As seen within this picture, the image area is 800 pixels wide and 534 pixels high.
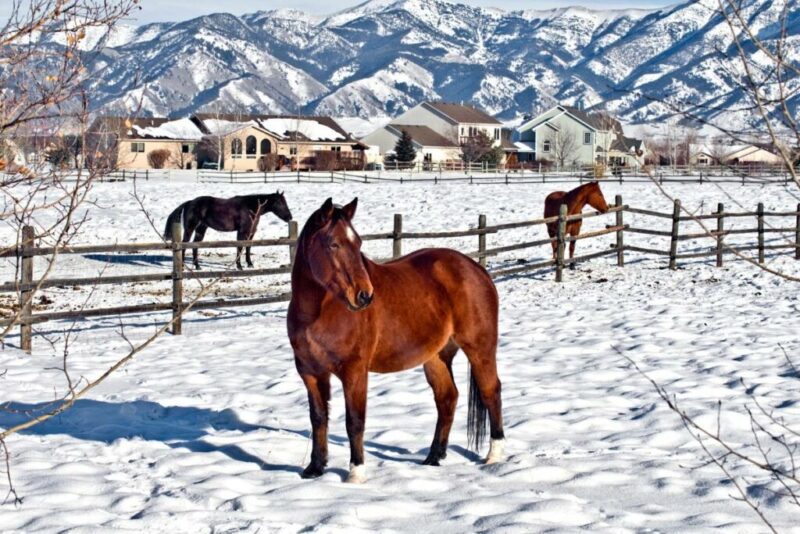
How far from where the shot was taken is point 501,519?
14.9 ft

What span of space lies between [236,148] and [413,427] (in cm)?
5775

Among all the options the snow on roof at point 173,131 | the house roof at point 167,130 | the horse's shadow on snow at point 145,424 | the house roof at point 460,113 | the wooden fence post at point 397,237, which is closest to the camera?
the horse's shadow on snow at point 145,424

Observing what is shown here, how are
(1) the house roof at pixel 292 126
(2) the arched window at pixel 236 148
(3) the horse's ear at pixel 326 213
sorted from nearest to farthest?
1. (3) the horse's ear at pixel 326 213
2. (2) the arched window at pixel 236 148
3. (1) the house roof at pixel 292 126

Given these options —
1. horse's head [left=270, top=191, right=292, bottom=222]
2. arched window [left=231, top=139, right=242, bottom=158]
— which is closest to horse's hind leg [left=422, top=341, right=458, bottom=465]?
horse's head [left=270, top=191, right=292, bottom=222]

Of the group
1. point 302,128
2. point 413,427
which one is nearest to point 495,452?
point 413,427

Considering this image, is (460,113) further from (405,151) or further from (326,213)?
(326,213)

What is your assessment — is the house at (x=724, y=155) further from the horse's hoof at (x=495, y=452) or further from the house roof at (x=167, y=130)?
the house roof at (x=167, y=130)

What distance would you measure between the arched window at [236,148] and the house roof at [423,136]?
649 inches

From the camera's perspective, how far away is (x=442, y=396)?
19.2 feet

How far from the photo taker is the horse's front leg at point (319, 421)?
5.31 m

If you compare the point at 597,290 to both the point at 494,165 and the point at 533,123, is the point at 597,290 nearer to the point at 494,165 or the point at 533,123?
the point at 494,165

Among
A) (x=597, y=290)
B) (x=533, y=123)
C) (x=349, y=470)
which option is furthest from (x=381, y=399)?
(x=533, y=123)

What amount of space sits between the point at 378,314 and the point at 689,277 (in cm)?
1157

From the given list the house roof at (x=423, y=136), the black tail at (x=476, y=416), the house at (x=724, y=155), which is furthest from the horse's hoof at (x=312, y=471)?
the house roof at (x=423, y=136)
